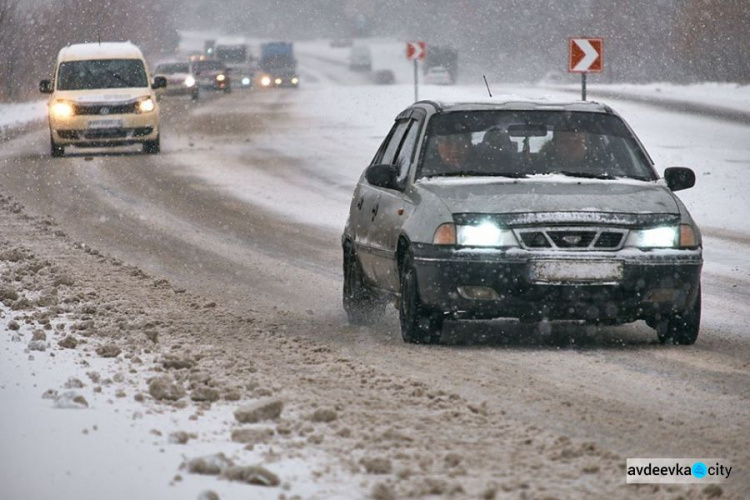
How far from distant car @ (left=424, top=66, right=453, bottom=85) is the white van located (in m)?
57.0

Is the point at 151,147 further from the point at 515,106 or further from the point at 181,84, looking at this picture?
the point at 181,84

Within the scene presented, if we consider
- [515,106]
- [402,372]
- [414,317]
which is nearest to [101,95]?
[515,106]

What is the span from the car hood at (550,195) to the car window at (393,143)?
1094mm

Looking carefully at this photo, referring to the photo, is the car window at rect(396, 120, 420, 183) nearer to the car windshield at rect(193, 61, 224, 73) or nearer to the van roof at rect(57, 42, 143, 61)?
the van roof at rect(57, 42, 143, 61)

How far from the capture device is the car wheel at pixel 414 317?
8945mm

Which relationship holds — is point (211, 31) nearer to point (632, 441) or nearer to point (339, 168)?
point (339, 168)

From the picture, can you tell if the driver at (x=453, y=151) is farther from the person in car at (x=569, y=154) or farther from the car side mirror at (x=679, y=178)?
the car side mirror at (x=679, y=178)

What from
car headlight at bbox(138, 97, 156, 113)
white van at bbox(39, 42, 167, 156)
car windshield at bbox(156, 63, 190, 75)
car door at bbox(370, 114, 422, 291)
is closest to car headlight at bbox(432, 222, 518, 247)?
car door at bbox(370, 114, 422, 291)

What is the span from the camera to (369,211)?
10.3m

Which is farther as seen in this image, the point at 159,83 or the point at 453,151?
the point at 159,83

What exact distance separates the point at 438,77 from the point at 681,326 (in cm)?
7880

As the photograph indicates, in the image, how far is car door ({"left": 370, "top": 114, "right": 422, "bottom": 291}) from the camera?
30.9ft

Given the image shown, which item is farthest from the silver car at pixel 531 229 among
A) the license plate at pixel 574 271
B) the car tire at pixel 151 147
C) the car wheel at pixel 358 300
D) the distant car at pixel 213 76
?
the distant car at pixel 213 76

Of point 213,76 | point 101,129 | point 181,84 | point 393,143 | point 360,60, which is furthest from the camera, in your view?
point 360,60
